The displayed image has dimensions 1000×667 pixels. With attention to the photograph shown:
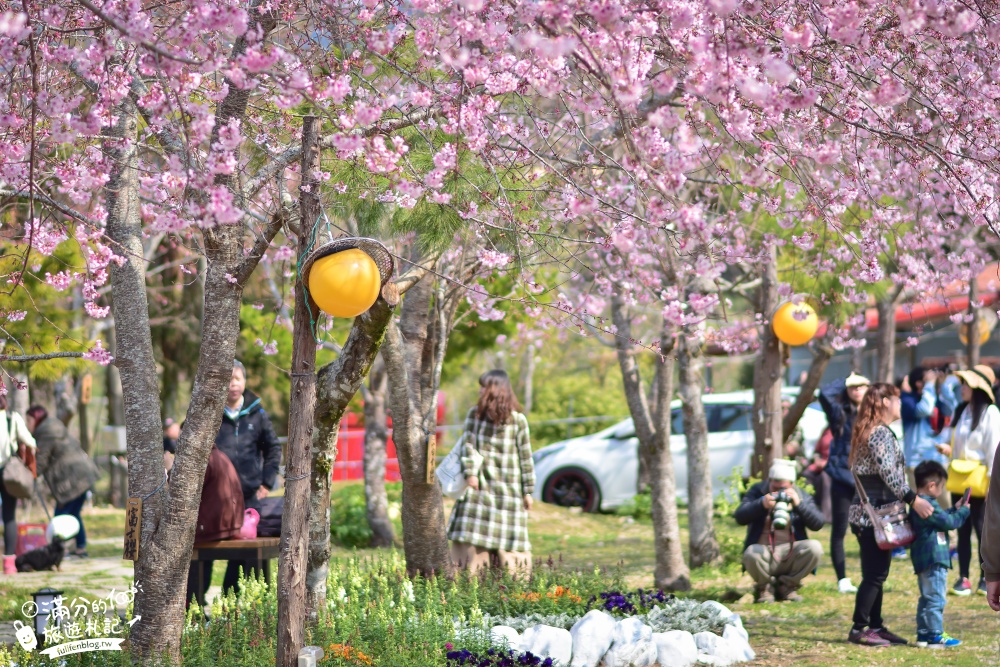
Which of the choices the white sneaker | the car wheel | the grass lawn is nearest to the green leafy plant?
the grass lawn

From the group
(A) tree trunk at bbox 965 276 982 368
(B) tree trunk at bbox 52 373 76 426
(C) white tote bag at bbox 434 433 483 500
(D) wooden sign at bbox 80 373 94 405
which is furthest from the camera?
(D) wooden sign at bbox 80 373 94 405

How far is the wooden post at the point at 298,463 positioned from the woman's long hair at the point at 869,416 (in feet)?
12.2

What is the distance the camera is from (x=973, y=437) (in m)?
7.99

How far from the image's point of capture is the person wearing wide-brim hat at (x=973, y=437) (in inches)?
313

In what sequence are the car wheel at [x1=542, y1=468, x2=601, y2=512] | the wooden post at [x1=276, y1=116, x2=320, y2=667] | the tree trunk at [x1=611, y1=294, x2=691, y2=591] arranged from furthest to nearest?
the car wheel at [x1=542, y1=468, x2=601, y2=512], the tree trunk at [x1=611, y1=294, x2=691, y2=591], the wooden post at [x1=276, y1=116, x2=320, y2=667]

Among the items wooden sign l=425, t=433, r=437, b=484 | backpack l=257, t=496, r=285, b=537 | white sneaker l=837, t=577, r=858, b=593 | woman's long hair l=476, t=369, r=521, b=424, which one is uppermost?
woman's long hair l=476, t=369, r=521, b=424

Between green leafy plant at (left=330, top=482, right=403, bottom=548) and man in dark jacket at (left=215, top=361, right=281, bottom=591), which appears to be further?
green leafy plant at (left=330, top=482, right=403, bottom=548)

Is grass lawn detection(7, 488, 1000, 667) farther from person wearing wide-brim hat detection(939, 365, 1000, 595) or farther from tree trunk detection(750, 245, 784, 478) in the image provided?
tree trunk detection(750, 245, 784, 478)

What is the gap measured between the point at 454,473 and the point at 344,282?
3568 mm

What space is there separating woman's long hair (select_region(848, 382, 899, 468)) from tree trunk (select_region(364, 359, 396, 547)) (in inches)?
234

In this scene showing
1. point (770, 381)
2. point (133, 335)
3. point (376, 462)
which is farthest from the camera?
point (376, 462)

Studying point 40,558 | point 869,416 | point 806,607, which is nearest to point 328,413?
point 869,416

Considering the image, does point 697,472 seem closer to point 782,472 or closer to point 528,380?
point 782,472

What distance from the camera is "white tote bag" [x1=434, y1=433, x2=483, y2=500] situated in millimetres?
7527
